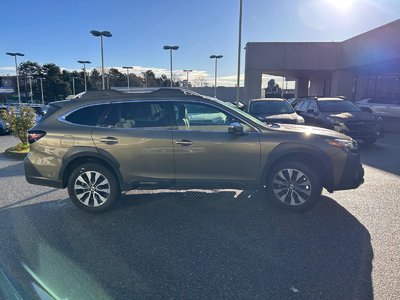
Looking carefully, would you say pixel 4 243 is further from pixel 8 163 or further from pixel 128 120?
pixel 8 163

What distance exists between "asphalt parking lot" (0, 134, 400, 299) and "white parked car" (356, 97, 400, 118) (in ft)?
35.8

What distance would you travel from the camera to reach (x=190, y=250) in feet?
11.3

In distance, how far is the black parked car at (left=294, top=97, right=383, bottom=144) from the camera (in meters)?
9.46

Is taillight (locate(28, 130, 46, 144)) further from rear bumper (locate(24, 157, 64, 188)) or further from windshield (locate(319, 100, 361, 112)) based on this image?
windshield (locate(319, 100, 361, 112))

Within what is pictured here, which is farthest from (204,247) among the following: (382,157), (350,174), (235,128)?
(382,157)

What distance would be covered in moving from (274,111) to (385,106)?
773cm

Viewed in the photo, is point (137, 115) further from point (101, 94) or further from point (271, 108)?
point (271, 108)

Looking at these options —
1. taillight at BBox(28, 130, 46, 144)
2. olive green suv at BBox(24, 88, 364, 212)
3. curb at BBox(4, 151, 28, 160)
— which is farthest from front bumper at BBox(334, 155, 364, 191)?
curb at BBox(4, 151, 28, 160)

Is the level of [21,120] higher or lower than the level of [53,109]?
lower

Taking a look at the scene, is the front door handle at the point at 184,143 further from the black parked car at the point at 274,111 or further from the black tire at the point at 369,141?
the black tire at the point at 369,141

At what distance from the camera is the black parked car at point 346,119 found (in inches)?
372

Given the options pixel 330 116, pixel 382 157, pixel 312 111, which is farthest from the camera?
pixel 312 111

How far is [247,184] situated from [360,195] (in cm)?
224

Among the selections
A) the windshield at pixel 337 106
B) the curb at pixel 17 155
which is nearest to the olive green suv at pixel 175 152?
the curb at pixel 17 155
